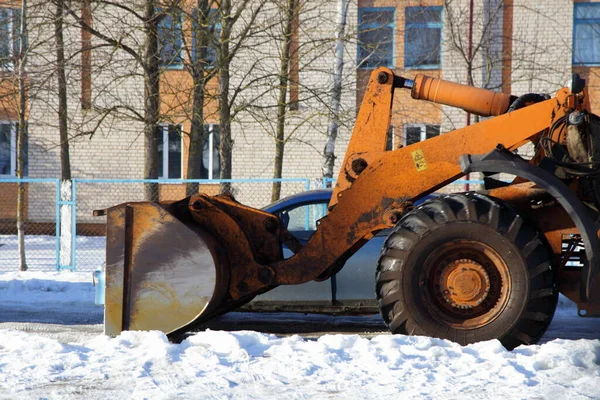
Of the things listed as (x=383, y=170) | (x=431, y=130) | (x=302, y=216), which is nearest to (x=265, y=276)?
(x=383, y=170)

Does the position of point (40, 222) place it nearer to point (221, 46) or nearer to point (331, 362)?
point (221, 46)

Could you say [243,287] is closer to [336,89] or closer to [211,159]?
[336,89]

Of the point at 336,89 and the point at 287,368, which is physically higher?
the point at 336,89

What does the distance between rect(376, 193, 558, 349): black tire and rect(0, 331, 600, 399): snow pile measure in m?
0.27

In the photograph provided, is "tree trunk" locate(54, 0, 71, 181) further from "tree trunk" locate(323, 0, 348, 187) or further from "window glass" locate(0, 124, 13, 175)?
"window glass" locate(0, 124, 13, 175)

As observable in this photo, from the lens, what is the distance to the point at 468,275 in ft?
22.8

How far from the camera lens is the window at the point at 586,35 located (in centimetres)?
2308

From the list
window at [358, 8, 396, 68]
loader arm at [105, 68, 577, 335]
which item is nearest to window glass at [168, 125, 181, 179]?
window at [358, 8, 396, 68]

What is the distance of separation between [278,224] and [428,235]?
1.50 meters

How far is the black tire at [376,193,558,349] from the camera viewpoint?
6.80 m

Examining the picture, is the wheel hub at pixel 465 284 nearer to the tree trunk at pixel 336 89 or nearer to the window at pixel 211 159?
the tree trunk at pixel 336 89

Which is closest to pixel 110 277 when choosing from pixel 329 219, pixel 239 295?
pixel 239 295

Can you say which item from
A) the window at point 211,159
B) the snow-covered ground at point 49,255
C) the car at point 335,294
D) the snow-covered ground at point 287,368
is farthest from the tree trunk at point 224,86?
the snow-covered ground at point 287,368

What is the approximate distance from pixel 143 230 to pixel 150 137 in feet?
34.3
